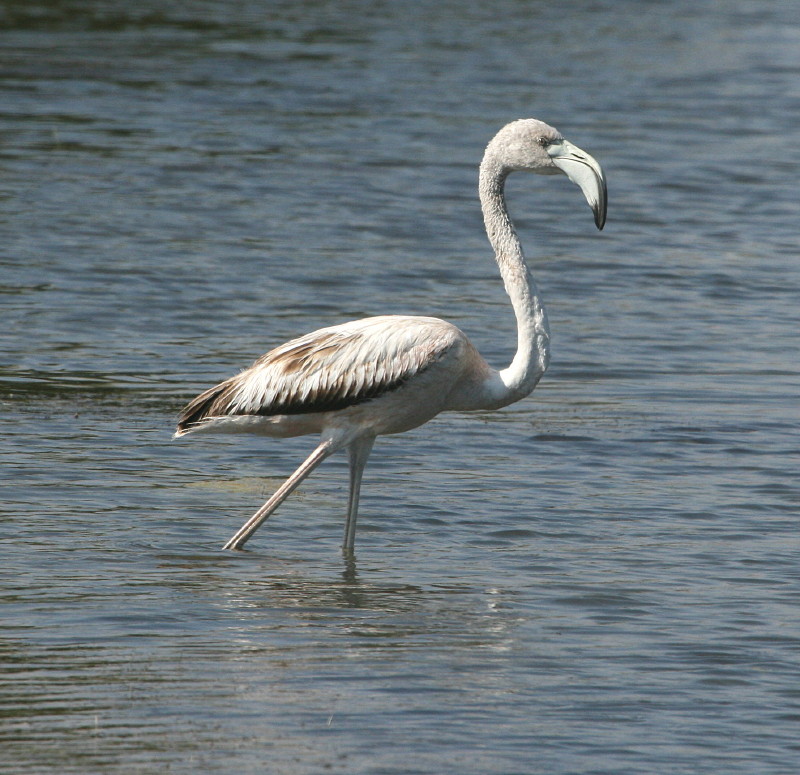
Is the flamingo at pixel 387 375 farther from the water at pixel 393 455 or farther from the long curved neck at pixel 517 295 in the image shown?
the water at pixel 393 455

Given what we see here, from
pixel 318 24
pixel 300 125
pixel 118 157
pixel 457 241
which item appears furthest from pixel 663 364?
pixel 318 24

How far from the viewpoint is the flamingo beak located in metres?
8.23

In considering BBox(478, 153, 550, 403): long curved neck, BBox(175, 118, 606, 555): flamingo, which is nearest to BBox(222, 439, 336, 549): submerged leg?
BBox(175, 118, 606, 555): flamingo

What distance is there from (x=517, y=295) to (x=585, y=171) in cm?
71

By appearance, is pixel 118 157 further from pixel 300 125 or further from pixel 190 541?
pixel 190 541

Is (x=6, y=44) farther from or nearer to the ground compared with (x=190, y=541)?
farther from the ground

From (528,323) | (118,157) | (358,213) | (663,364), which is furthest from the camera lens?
(118,157)

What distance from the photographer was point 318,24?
95.1ft

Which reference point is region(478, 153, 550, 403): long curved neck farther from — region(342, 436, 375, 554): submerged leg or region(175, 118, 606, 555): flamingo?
region(342, 436, 375, 554): submerged leg

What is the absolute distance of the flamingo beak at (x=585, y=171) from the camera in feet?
27.0

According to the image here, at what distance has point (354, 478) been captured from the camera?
27.1 ft

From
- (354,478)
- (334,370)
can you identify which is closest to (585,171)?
(334,370)

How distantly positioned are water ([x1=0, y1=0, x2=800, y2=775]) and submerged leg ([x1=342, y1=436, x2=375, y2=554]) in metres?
0.13

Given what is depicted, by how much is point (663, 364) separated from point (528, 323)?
435 centimetres
